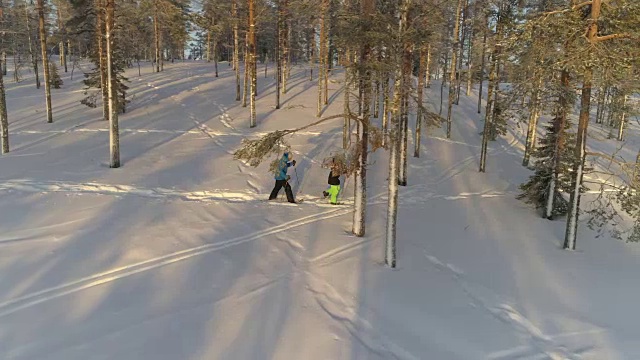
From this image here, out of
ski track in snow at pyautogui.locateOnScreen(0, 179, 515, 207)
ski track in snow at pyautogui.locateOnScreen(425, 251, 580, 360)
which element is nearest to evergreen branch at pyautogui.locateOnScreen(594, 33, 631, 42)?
ski track in snow at pyautogui.locateOnScreen(425, 251, 580, 360)

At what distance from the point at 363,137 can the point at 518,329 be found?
19.1 feet

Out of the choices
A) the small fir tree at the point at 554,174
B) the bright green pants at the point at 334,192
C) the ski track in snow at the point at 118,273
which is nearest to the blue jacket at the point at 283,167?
the bright green pants at the point at 334,192

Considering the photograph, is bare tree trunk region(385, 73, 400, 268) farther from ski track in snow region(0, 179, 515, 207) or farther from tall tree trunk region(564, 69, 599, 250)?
tall tree trunk region(564, 69, 599, 250)

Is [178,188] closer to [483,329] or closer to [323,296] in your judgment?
[323,296]

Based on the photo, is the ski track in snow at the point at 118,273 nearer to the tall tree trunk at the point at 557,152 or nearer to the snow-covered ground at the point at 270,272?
the snow-covered ground at the point at 270,272

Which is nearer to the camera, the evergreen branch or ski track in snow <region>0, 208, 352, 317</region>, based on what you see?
ski track in snow <region>0, 208, 352, 317</region>

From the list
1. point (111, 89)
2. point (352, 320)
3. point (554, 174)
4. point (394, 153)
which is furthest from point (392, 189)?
point (111, 89)

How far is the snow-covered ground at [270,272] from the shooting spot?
6.19 metres

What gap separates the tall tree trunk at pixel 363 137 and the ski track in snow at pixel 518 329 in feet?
8.83

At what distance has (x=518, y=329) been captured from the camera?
7.18 m

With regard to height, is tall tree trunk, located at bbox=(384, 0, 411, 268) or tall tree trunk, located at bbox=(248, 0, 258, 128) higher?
tall tree trunk, located at bbox=(248, 0, 258, 128)

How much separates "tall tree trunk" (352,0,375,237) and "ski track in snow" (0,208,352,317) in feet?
6.44

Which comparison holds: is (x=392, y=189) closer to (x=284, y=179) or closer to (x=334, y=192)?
(x=334, y=192)

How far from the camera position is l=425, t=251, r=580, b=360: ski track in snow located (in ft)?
21.0
